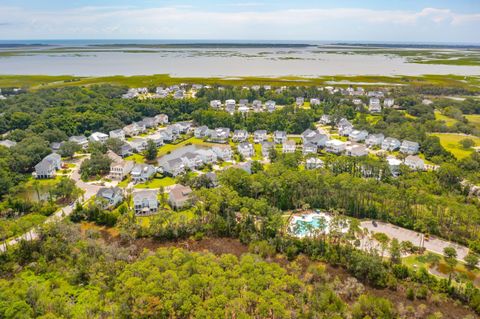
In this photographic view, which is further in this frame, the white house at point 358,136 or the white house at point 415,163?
the white house at point 358,136

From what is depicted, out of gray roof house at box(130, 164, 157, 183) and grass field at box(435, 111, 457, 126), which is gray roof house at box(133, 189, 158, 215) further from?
grass field at box(435, 111, 457, 126)

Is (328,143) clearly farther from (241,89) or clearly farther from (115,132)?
(241,89)

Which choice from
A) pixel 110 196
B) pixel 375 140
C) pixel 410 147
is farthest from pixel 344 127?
pixel 110 196

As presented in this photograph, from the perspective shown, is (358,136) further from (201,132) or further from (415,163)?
(201,132)

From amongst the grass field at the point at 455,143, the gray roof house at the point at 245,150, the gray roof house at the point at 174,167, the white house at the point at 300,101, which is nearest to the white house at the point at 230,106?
the white house at the point at 300,101

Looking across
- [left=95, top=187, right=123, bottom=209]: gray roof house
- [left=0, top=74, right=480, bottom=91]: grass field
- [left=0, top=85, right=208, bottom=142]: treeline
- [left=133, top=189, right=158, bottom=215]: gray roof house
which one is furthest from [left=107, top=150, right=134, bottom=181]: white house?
[left=0, top=74, right=480, bottom=91]: grass field

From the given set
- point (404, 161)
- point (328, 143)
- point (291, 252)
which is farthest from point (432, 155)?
point (291, 252)

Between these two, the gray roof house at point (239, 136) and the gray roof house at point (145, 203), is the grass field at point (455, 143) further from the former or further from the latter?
the gray roof house at point (145, 203)
